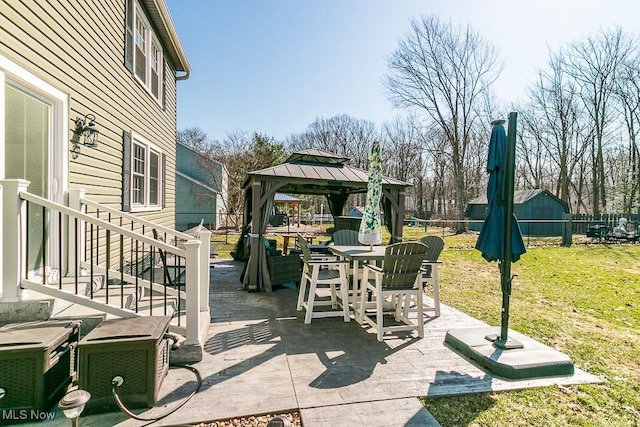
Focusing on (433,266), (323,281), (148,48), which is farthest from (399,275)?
(148,48)

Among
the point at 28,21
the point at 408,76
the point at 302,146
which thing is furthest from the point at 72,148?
the point at 302,146

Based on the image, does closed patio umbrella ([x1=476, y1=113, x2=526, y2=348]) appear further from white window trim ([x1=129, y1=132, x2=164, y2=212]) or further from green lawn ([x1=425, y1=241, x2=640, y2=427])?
white window trim ([x1=129, y1=132, x2=164, y2=212])

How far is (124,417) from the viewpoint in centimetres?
244

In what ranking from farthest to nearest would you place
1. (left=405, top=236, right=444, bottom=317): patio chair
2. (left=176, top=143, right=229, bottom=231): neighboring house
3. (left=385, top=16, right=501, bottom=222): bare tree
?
(left=385, top=16, right=501, bottom=222): bare tree
(left=176, top=143, right=229, bottom=231): neighboring house
(left=405, top=236, right=444, bottom=317): patio chair

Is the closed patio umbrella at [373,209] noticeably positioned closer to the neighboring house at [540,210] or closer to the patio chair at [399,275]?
the patio chair at [399,275]

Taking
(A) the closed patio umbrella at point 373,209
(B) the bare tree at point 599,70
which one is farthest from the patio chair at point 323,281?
(B) the bare tree at point 599,70

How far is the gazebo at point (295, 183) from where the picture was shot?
6418mm

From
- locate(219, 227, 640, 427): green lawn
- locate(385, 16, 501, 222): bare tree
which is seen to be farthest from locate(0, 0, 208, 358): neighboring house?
locate(385, 16, 501, 222): bare tree

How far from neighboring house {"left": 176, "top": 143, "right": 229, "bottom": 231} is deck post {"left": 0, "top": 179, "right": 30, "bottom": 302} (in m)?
18.2

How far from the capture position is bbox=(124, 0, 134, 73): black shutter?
5855 millimetres

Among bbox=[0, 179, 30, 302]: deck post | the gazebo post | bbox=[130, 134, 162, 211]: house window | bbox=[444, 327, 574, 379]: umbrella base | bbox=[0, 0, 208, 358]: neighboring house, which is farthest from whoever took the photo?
bbox=[130, 134, 162, 211]: house window

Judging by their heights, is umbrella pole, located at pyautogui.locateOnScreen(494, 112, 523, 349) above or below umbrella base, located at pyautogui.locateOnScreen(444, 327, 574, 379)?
above

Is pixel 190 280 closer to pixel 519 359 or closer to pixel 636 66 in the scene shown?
pixel 519 359

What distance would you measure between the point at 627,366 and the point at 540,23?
1098 centimetres
